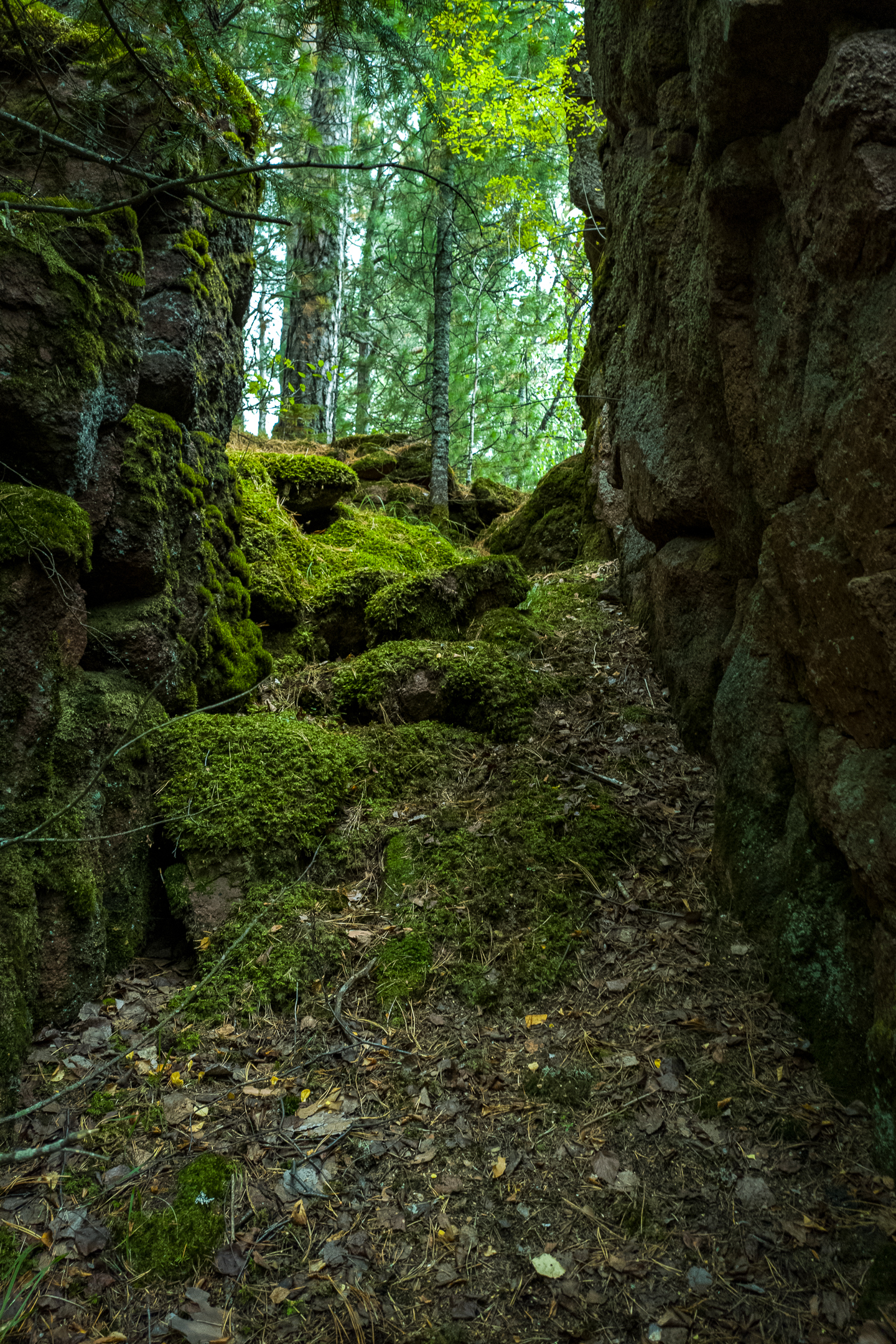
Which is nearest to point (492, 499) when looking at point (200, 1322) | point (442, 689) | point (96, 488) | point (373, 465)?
point (373, 465)

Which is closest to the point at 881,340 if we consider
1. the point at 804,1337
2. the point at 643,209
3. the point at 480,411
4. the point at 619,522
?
the point at 643,209

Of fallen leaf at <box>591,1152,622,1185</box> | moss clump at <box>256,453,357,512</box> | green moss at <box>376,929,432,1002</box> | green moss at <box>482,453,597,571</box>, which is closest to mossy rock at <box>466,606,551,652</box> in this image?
green moss at <box>482,453,597,571</box>

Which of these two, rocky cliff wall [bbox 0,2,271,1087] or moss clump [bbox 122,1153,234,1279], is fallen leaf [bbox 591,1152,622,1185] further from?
rocky cliff wall [bbox 0,2,271,1087]

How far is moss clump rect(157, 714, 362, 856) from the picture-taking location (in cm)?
372

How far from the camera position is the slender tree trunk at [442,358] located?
9.84m

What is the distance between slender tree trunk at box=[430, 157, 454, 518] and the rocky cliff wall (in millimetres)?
5095

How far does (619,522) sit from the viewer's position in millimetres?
6852

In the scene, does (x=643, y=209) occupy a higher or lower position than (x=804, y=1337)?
higher

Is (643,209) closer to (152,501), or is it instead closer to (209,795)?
(152,501)

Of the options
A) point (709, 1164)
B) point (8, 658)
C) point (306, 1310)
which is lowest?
point (306, 1310)

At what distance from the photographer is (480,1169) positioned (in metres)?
2.46

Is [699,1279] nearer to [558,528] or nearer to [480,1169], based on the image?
[480,1169]

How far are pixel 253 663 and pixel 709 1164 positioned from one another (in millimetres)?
3909

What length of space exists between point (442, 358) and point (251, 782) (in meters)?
8.29
